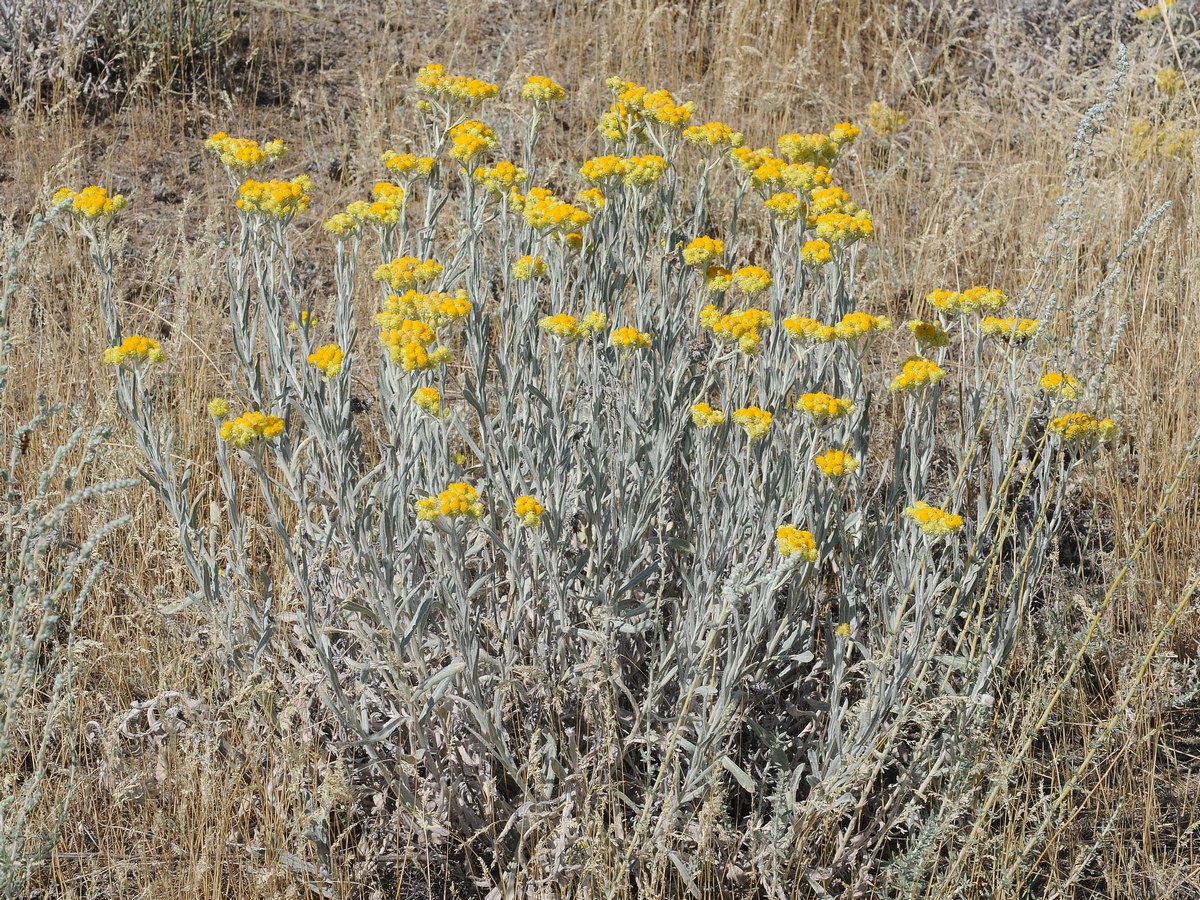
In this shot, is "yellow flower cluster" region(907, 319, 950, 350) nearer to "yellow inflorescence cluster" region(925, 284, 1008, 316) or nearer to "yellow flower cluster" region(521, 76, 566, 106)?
"yellow inflorescence cluster" region(925, 284, 1008, 316)

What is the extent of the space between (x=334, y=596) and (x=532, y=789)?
0.70m

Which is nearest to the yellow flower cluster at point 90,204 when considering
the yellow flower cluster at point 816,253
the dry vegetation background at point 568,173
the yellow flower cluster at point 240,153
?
the yellow flower cluster at point 240,153

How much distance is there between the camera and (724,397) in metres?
2.49

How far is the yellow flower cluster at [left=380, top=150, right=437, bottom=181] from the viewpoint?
8.36 ft

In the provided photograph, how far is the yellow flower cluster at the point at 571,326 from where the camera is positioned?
221 centimetres

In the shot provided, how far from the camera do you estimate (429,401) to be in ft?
6.48

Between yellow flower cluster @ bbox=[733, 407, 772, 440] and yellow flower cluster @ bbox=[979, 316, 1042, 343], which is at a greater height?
yellow flower cluster @ bbox=[979, 316, 1042, 343]

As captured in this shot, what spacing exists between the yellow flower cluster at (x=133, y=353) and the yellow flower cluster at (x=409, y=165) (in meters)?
0.73

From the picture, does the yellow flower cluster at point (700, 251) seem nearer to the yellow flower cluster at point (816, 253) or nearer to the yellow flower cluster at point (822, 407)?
the yellow flower cluster at point (816, 253)

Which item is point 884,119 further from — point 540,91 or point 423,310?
point 423,310

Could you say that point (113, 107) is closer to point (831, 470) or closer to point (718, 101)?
point (718, 101)

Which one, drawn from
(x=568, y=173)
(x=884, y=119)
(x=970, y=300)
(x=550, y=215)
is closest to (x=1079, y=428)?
(x=970, y=300)

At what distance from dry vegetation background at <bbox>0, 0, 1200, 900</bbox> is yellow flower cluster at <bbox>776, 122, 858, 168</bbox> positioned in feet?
1.95

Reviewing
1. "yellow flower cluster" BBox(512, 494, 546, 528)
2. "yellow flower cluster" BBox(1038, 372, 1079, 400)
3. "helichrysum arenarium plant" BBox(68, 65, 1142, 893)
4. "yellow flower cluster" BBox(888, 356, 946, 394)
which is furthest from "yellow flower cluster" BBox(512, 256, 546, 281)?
"yellow flower cluster" BBox(1038, 372, 1079, 400)
